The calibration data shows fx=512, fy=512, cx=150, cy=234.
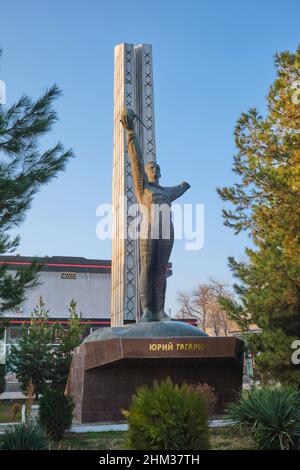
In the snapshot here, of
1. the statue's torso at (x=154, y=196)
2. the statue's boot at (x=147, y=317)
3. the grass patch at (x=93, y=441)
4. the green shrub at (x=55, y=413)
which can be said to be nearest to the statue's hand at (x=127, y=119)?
the statue's torso at (x=154, y=196)

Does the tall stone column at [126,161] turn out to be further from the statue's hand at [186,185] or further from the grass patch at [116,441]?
the grass patch at [116,441]

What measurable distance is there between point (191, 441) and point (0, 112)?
586 centimetres

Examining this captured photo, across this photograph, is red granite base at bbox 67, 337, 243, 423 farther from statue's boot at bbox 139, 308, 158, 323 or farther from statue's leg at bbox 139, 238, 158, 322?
statue's leg at bbox 139, 238, 158, 322

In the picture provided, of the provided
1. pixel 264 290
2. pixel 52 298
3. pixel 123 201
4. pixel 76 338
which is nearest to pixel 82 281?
pixel 52 298

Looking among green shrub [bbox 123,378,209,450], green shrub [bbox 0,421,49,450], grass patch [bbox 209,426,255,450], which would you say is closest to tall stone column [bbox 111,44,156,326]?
grass patch [bbox 209,426,255,450]

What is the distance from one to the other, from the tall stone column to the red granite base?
17.1 metres

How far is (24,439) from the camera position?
675 centimetres

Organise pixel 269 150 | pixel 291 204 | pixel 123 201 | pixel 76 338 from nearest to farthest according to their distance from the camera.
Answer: pixel 291 204, pixel 269 150, pixel 76 338, pixel 123 201

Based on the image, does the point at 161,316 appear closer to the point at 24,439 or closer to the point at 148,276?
the point at 148,276

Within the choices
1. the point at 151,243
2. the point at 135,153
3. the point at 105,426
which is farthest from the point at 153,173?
the point at 105,426

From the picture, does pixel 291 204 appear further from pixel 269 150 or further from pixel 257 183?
pixel 269 150

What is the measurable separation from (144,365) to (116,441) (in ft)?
10.1

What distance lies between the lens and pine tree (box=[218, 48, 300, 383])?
10258 mm
